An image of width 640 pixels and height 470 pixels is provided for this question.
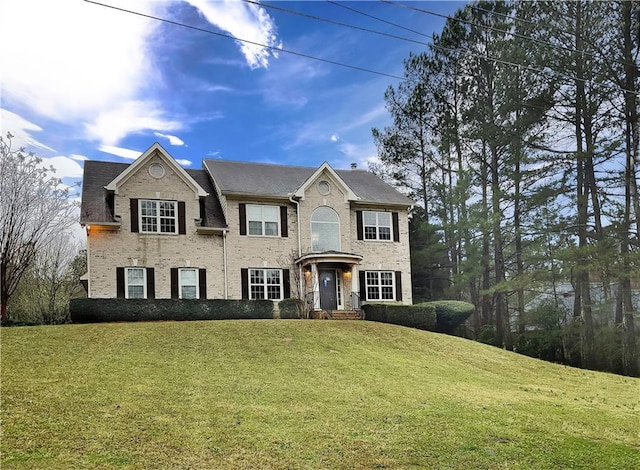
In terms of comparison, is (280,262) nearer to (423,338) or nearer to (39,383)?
(423,338)

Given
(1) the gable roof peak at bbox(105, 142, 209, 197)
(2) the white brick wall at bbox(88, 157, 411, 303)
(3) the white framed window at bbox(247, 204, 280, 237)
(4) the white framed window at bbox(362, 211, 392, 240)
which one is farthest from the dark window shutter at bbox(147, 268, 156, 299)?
(4) the white framed window at bbox(362, 211, 392, 240)

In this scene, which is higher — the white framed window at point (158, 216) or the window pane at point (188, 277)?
the white framed window at point (158, 216)

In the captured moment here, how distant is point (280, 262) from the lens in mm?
24328

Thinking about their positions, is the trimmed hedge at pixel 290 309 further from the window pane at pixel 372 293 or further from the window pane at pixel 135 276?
the window pane at pixel 135 276

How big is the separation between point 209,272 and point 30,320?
7.41 metres

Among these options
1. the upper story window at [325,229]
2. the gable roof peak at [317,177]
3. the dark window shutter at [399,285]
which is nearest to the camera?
the gable roof peak at [317,177]

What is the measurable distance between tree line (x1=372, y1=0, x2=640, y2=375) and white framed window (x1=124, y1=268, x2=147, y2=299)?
15.6m

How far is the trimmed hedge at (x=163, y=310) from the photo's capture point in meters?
19.3

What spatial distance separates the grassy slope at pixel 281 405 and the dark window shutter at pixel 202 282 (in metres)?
4.15

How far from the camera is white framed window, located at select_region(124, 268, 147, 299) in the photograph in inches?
854

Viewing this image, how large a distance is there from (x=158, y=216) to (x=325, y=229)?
740 centimetres

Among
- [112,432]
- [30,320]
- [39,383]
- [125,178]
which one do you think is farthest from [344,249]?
[112,432]

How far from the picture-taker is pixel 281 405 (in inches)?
429

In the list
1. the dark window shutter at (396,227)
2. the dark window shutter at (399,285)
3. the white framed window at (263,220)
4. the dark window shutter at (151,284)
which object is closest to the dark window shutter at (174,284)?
the dark window shutter at (151,284)
